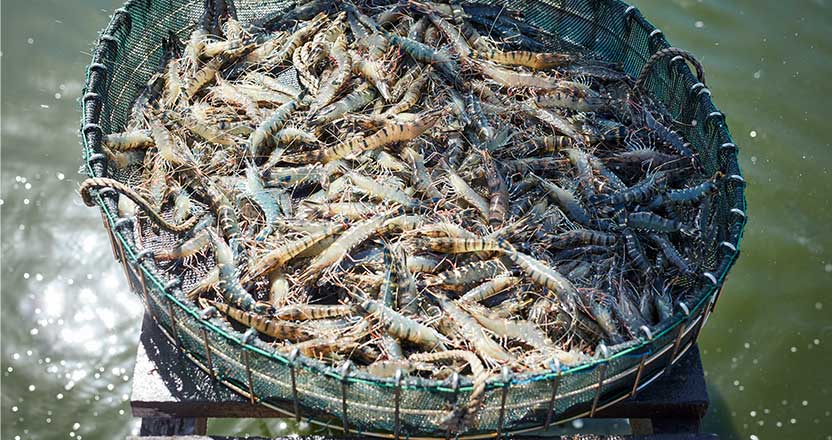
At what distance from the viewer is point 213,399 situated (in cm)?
459

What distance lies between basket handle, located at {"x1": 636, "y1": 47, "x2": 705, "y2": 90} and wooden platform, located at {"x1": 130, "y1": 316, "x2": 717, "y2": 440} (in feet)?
6.03

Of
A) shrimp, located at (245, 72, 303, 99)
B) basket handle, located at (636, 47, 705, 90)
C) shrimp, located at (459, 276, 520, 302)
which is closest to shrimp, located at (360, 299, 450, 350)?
shrimp, located at (459, 276, 520, 302)

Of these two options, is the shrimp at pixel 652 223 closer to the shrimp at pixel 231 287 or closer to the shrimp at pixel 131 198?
the shrimp at pixel 231 287

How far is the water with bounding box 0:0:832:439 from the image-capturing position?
6637 mm

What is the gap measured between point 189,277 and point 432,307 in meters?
1.40

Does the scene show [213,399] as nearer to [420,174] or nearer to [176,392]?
[176,392]

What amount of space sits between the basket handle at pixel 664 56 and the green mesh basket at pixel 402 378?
0.30 feet

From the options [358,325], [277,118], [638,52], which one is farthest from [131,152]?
[638,52]

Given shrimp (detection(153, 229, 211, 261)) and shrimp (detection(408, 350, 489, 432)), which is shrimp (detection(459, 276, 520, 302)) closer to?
shrimp (detection(408, 350, 489, 432))

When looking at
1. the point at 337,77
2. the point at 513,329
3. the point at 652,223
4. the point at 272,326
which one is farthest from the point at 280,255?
the point at 652,223

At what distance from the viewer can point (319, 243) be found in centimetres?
484

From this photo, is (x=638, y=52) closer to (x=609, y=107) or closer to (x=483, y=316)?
(x=609, y=107)

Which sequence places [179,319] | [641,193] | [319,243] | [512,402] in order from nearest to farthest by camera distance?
[512,402], [179,319], [319,243], [641,193]

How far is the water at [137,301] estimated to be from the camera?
261 inches
